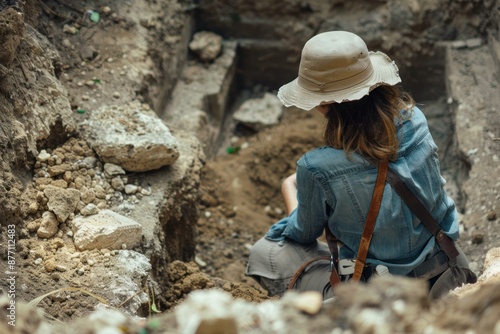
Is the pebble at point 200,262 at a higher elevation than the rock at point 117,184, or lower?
lower

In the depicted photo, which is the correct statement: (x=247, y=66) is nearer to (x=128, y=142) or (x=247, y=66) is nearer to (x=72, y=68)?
(x=72, y=68)

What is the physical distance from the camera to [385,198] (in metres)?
2.97

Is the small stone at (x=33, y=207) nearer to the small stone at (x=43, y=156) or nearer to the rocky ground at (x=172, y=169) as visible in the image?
the rocky ground at (x=172, y=169)

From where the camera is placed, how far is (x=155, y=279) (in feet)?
11.7

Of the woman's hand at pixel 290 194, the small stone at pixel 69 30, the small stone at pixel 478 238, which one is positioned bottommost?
the small stone at pixel 478 238

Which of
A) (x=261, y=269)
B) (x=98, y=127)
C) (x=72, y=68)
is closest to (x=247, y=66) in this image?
(x=72, y=68)

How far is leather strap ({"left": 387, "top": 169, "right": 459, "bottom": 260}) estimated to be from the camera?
295cm

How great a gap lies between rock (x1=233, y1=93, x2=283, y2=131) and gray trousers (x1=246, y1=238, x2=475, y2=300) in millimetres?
2242

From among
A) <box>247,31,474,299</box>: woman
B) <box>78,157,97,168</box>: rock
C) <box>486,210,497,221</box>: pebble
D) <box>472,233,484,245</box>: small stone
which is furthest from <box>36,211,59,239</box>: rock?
<box>486,210,497,221</box>: pebble

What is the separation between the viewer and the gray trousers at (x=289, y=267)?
3316 mm

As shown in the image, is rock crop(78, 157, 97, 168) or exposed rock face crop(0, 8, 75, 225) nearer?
exposed rock face crop(0, 8, 75, 225)

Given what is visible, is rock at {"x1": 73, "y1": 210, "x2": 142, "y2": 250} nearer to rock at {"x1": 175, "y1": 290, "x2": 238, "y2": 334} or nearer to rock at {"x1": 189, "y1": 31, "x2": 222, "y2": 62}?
rock at {"x1": 175, "y1": 290, "x2": 238, "y2": 334}

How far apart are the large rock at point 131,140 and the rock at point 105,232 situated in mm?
441

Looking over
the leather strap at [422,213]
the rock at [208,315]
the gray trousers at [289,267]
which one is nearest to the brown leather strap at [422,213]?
the leather strap at [422,213]
